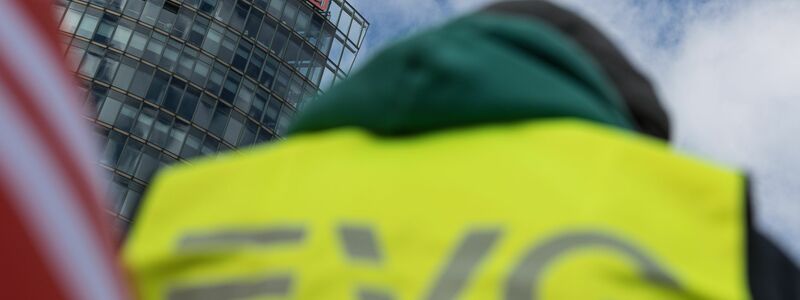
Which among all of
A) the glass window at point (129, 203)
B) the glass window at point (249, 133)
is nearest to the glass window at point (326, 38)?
the glass window at point (249, 133)

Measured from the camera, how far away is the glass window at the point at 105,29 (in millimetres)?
21984

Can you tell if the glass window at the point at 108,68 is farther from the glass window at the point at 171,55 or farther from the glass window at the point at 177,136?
the glass window at the point at 177,136

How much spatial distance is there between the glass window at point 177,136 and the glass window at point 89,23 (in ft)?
8.40

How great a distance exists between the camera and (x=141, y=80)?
869 inches

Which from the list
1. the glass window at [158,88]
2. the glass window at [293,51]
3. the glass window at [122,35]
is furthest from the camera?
the glass window at [293,51]

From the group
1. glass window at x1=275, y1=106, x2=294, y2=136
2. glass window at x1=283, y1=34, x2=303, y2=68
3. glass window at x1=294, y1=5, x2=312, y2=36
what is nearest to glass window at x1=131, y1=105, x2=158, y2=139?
glass window at x1=275, y1=106, x2=294, y2=136

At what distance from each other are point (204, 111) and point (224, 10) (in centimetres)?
253

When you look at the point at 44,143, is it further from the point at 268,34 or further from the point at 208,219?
the point at 268,34

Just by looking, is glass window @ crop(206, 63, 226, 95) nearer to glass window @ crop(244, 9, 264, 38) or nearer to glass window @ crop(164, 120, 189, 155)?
glass window @ crop(164, 120, 189, 155)

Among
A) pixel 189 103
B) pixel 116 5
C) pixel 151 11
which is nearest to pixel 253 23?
pixel 151 11

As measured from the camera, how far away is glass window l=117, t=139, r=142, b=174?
21156 millimetres

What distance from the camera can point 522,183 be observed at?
2.90ft

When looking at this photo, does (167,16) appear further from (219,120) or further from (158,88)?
(219,120)

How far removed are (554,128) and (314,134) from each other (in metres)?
0.27
